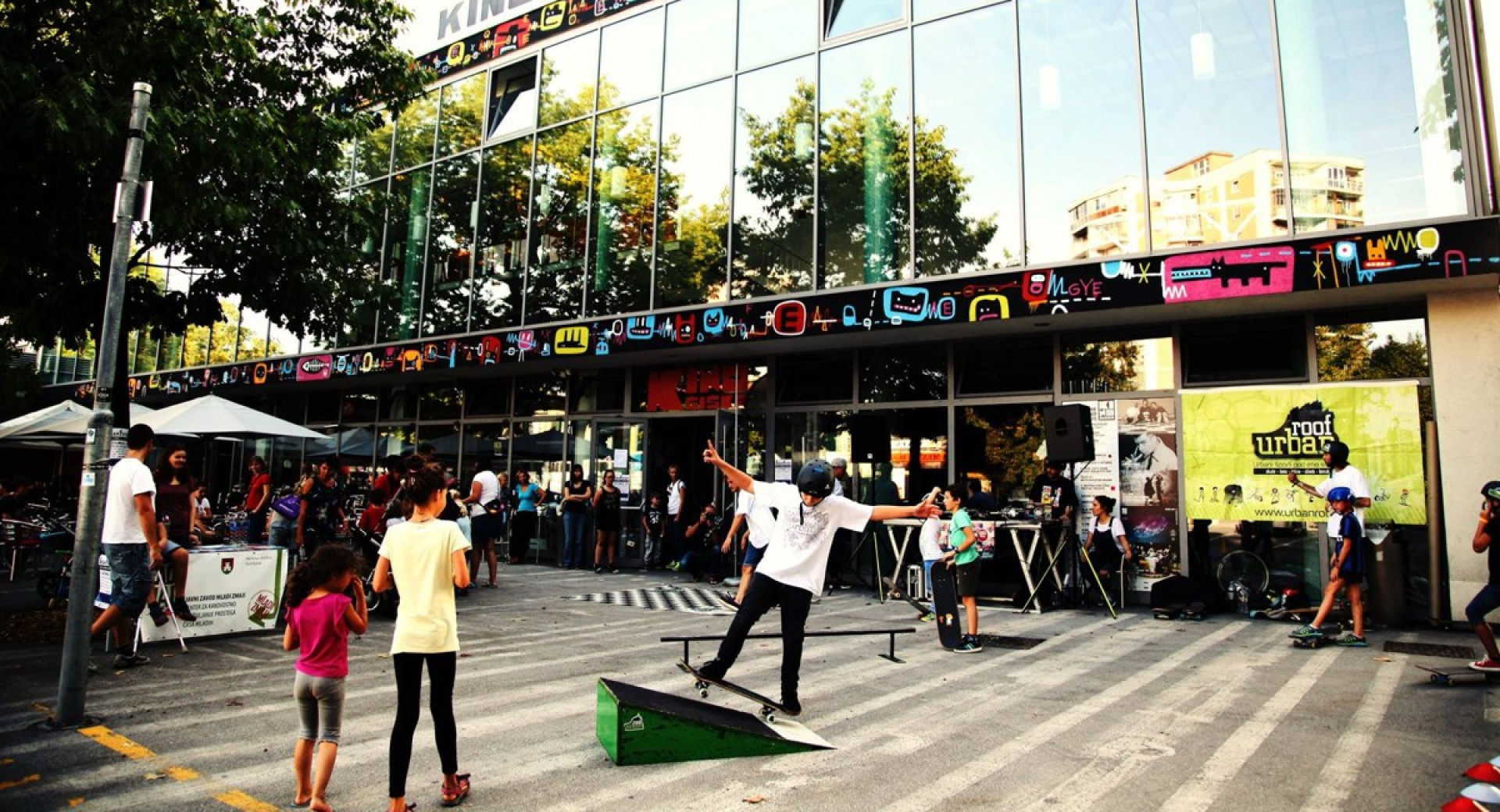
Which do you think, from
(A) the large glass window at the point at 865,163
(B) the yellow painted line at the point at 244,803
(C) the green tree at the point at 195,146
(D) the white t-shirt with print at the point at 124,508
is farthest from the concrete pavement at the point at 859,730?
(A) the large glass window at the point at 865,163

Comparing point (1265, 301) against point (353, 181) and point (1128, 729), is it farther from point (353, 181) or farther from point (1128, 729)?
point (353, 181)

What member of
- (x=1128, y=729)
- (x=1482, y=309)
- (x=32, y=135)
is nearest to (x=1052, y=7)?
(x=1482, y=309)

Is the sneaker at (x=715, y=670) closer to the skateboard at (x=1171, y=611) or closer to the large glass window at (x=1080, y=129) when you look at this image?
the skateboard at (x=1171, y=611)

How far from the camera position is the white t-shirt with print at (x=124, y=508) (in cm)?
697

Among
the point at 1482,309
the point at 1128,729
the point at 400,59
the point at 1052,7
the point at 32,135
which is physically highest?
the point at 1052,7

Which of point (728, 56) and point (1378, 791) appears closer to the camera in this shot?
point (1378, 791)

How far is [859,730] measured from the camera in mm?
5660

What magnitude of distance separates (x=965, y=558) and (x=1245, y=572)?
5030 mm

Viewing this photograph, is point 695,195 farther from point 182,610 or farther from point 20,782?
point 20,782

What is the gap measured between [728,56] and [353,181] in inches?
438

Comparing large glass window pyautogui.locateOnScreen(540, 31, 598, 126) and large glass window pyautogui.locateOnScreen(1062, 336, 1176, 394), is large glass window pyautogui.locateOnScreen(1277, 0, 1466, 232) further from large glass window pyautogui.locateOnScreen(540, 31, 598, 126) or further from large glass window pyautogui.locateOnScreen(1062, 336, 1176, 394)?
large glass window pyautogui.locateOnScreen(540, 31, 598, 126)

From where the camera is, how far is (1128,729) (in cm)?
573

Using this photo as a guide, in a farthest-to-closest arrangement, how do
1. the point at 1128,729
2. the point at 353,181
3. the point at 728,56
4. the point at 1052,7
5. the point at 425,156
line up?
the point at 353,181 → the point at 425,156 → the point at 728,56 → the point at 1052,7 → the point at 1128,729

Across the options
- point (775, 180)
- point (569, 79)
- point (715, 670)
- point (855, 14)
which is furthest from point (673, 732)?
point (569, 79)
